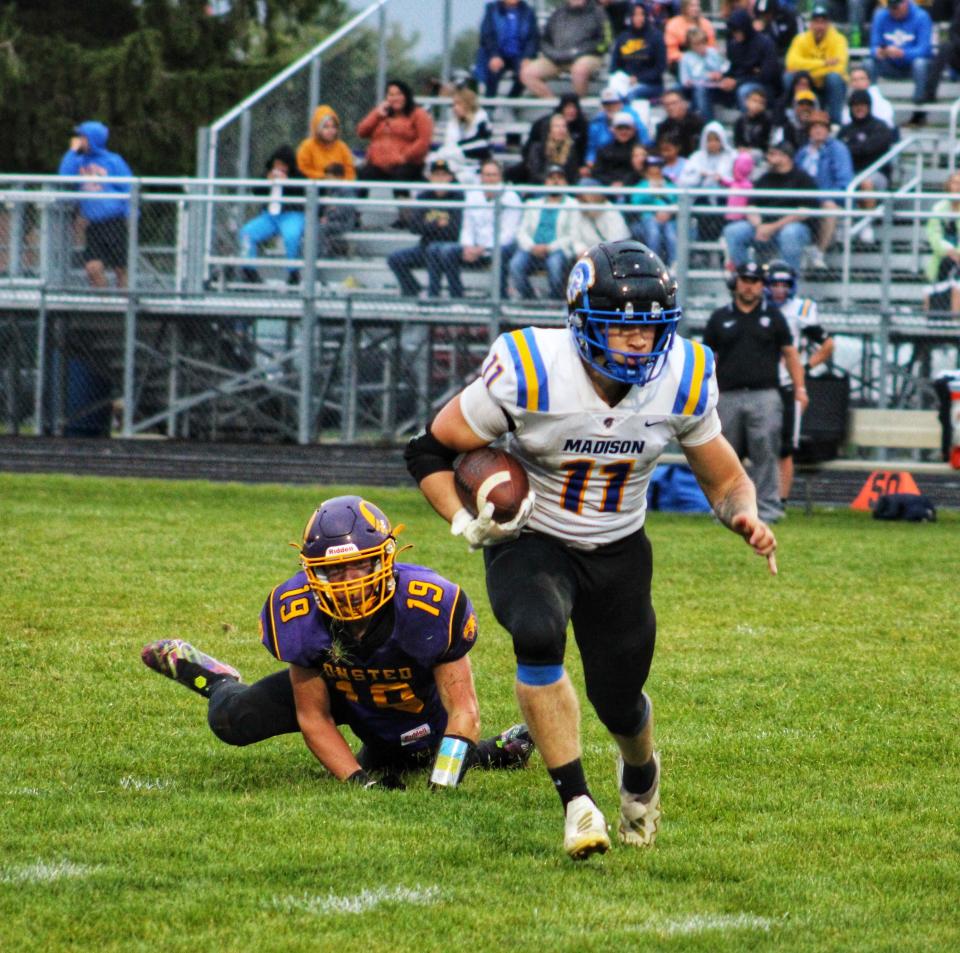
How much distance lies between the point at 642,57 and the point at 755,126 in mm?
1855

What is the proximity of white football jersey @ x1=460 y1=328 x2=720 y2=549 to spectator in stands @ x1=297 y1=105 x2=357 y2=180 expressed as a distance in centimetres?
1234

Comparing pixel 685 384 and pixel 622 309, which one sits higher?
pixel 622 309

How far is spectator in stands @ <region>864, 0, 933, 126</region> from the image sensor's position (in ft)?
59.8

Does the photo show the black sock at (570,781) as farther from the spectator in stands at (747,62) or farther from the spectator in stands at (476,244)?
the spectator in stands at (747,62)

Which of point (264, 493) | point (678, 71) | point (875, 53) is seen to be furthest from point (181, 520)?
point (875, 53)

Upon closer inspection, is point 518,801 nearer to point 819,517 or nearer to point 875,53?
point 819,517

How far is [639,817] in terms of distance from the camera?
4.73 meters

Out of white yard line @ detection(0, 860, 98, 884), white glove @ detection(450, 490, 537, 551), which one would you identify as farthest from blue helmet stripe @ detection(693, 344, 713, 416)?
white yard line @ detection(0, 860, 98, 884)

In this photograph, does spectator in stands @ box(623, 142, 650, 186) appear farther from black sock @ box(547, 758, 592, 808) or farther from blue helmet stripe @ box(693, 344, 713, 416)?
black sock @ box(547, 758, 592, 808)

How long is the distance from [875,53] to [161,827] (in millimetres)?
15461

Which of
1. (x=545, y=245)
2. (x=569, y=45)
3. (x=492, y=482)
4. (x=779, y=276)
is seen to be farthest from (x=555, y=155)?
(x=492, y=482)

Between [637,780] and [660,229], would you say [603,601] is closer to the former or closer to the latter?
[637,780]

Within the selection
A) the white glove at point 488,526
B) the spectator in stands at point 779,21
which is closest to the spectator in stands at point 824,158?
the spectator in stands at point 779,21

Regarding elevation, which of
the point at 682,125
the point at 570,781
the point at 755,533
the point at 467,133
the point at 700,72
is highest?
the point at 700,72
